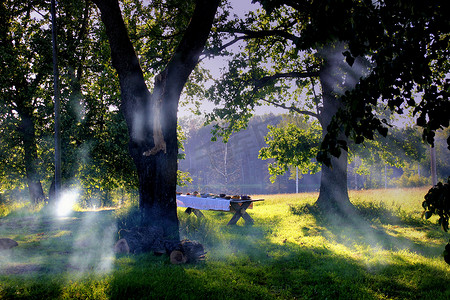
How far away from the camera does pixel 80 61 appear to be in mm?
18453

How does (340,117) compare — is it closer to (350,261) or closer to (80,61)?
(350,261)

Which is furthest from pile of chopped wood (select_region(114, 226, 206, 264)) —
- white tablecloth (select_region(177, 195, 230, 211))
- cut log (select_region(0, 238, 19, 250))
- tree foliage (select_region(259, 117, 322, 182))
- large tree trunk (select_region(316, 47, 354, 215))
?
tree foliage (select_region(259, 117, 322, 182))

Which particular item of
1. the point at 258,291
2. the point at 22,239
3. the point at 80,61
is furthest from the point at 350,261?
the point at 80,61

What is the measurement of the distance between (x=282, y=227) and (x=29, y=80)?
18308mm

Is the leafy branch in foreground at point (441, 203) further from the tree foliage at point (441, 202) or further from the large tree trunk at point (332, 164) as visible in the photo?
the large tree trunk at point (332, 164)

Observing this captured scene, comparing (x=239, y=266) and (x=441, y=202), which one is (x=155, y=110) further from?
(x=441, y=202)

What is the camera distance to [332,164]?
13797 mm

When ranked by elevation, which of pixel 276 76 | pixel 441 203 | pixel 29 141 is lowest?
pixel 441 203

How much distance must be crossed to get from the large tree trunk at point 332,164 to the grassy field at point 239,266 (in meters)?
2.94

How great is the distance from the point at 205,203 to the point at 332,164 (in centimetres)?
627

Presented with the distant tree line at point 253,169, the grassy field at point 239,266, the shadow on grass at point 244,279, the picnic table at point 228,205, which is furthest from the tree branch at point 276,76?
the distant tree line at point 253,169

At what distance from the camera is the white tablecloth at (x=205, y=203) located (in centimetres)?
1121

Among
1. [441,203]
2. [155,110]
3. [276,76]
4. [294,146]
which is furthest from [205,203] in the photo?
[441,203]

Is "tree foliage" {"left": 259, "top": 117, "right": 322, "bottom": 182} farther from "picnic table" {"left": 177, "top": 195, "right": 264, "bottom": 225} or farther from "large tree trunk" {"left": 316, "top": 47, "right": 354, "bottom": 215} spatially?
"picnic table" {"left": 177, "top": 195, "right": 264, "bottom": 225}
